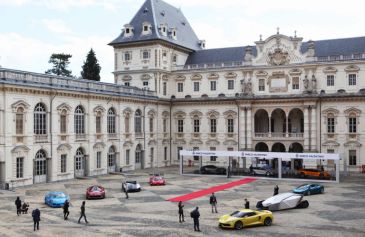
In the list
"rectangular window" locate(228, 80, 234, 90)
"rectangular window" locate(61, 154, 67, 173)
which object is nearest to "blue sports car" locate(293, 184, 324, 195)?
"rectangular window" locate(61, 154, 67, 173)

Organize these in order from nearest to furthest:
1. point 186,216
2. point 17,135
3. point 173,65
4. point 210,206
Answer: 1. point 186,216
2. point 210,206
3. point 17,135
4. point 173,65

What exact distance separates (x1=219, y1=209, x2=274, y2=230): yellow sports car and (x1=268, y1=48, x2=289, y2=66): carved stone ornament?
120ft

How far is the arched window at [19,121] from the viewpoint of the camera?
138ft

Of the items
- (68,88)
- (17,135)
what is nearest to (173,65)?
(68,88)

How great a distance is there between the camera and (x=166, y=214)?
30141mm

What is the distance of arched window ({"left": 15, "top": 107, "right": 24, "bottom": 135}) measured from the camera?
41969mm

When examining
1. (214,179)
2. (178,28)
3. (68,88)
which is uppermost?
(178,28)

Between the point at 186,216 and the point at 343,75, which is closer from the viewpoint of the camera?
the point at 186,216

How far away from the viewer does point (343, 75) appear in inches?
2264

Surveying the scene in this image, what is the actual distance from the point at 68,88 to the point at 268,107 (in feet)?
88.1

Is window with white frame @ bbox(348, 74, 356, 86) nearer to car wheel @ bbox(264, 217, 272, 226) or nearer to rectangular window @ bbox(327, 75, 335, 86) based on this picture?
rectangular window @ bbox(327, 75, 335, 86)

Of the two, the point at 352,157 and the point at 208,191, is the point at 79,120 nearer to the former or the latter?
the point at 208,191

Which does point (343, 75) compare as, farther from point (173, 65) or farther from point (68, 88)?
point (68, 88)

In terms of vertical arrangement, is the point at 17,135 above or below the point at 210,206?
above
